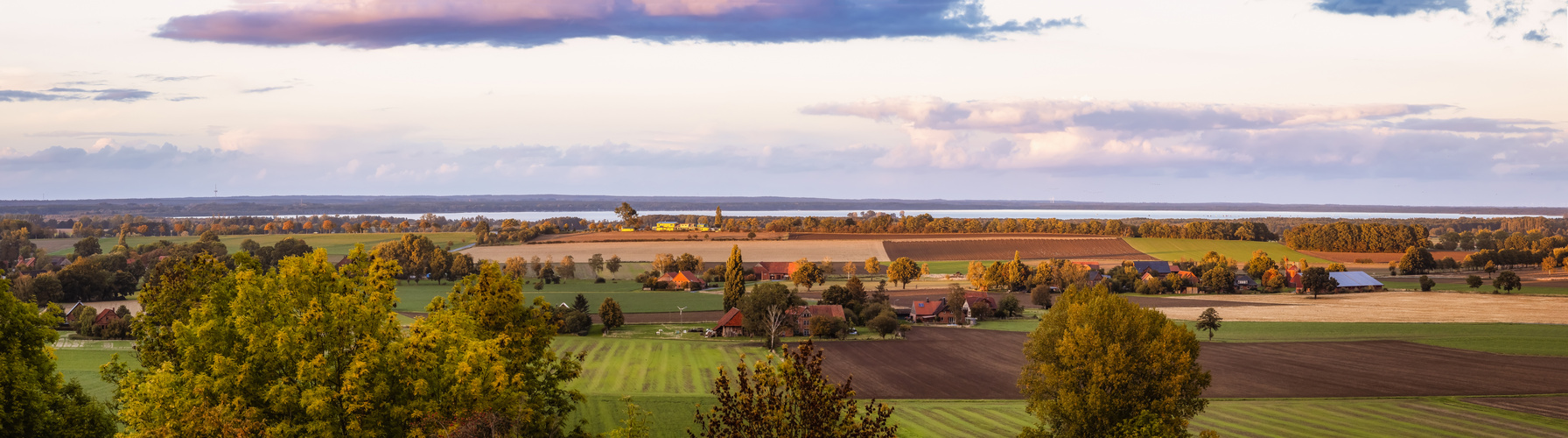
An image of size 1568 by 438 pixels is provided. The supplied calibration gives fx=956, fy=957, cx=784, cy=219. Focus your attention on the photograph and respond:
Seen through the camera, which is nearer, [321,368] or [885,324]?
[321,368]

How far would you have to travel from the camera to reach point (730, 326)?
64938 millimetres

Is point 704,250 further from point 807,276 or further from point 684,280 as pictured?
point 807,276

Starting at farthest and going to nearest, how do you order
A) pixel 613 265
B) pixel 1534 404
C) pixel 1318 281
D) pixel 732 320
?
pixel 613 265 → pixel 1318 281 → pixel 732 320 → pixel 1534 404

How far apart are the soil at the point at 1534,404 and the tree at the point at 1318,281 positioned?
52913mm

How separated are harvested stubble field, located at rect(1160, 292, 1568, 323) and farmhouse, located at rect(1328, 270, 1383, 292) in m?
4.94

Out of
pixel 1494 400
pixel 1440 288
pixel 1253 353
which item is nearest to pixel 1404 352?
pixel 1253 353

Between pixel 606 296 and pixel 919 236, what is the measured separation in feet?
220

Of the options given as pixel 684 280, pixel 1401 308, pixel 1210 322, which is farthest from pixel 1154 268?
pixel 684 280

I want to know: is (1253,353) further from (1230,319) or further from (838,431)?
(838,431)

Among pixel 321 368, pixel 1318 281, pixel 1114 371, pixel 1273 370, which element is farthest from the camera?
pixel 1318 281

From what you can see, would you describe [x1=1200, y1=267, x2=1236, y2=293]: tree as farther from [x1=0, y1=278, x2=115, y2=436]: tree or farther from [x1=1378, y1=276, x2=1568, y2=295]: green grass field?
[x1=0, y1=278, x2=115, y2=436]: tree

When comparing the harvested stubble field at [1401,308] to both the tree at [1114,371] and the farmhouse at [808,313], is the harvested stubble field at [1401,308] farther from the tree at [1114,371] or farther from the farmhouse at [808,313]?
the tree at [1114,371]

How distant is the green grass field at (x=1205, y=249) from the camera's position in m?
122

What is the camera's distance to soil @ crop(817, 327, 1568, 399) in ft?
139
